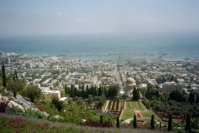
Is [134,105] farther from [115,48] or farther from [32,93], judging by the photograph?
[115,48]

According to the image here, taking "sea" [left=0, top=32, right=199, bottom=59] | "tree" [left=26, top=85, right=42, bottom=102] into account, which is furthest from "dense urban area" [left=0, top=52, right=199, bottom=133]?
"sea" [left=0, top=32, right=199, bottom=59]

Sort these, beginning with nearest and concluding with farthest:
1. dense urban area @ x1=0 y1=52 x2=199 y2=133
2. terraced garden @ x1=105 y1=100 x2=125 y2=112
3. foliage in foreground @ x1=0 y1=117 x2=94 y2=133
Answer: foliage in foreground @ x1=0 y1=117 x2=94 y2=133 → dense urban area @ x1=0 y1=52 x2=199 y2=133 → terraced garden @ x1=105 y1=100 x2=125 y2=112

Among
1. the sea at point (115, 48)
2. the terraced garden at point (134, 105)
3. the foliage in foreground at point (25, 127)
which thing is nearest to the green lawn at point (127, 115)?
the terraced garden at point (134, 105)

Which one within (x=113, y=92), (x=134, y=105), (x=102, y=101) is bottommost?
(x=134, y=105)

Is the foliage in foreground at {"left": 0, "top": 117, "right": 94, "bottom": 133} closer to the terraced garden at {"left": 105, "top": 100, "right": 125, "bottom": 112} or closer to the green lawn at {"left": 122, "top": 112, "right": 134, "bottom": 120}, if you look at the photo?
the green lawn at {"left": 122, "top": 112, "right": 134, "bottom": 120}

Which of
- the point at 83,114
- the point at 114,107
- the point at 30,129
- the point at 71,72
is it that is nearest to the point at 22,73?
the point at 71,72

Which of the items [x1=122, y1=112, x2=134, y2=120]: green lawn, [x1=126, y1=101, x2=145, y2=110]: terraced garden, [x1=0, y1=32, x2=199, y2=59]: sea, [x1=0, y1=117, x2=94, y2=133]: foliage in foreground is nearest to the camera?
[x1=0, y1=117, x2=94, y2=133]: foliage in foreground

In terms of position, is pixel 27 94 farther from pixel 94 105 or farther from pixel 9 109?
pixel 94 105

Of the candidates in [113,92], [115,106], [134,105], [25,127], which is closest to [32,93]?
[25,127]

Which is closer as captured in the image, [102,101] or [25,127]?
[25,127]

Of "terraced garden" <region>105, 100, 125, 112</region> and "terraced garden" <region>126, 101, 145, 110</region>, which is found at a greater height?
"terraced garden" <region>105, 100, 125, 112</region>

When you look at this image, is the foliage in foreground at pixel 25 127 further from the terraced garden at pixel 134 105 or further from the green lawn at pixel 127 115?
the terraced garden at pixel 134 105
